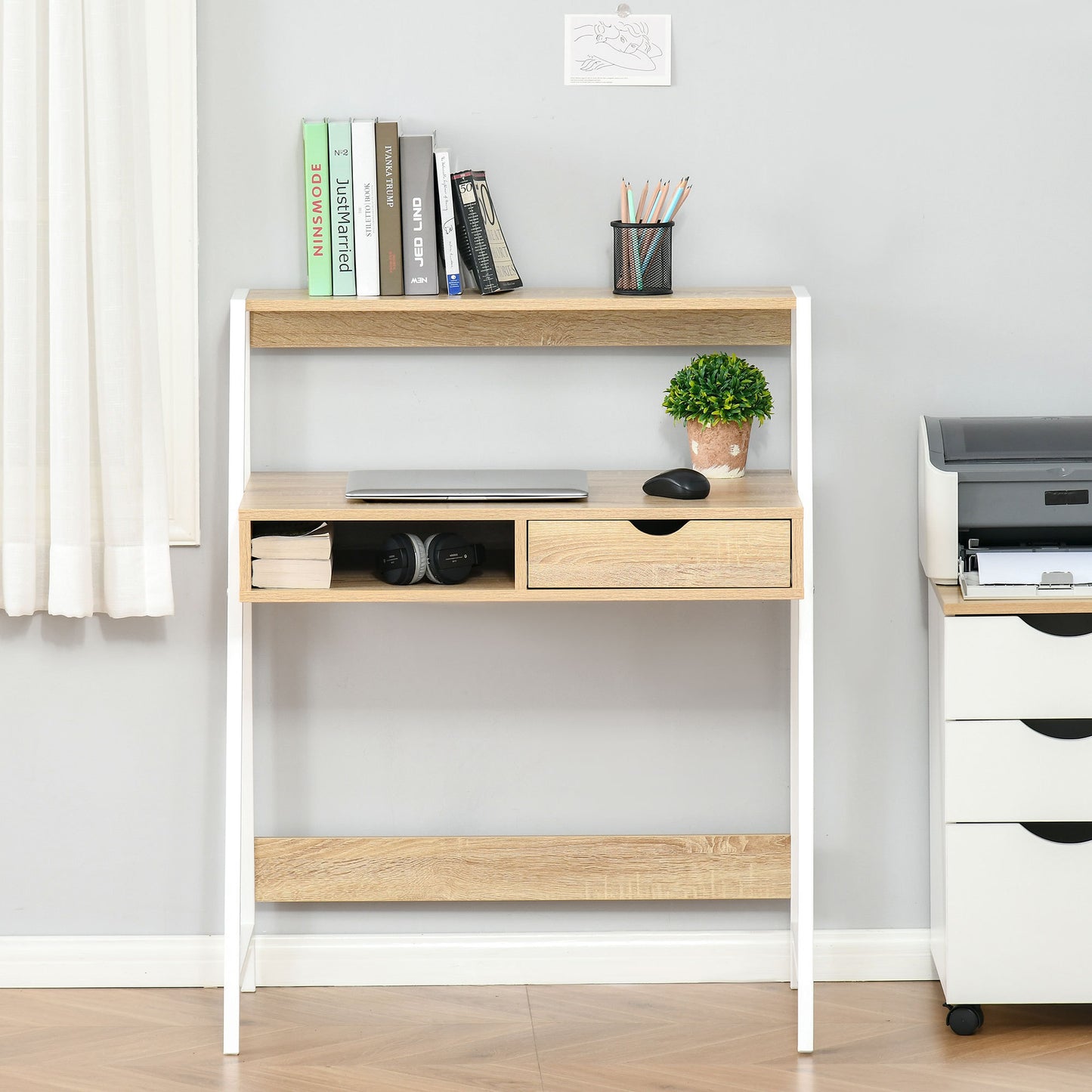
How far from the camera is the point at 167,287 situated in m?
2.27

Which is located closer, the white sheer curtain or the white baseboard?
the white sheer curtain

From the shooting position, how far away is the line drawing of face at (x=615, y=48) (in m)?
2.24

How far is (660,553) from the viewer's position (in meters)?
1.99

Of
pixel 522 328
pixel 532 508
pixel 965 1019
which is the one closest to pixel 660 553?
pixel 532 508

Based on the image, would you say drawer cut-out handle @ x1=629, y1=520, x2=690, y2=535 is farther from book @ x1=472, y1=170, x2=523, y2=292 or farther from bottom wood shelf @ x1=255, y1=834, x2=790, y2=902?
bottom wood shelf @ x1=255, y1=834, x2=790, y2=902

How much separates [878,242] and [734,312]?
0.30 metres

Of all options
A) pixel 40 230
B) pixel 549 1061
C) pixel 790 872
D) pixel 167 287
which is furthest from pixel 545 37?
pixel 549 1061

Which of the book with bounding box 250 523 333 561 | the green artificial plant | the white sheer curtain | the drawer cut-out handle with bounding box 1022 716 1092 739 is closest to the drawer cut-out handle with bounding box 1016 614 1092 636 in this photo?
the drawer cut-out handle with bounding box 1022 716 1092 739

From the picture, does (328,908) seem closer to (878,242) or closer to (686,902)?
(686,902)

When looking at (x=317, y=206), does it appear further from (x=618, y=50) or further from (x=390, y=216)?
(x=618, y=50)

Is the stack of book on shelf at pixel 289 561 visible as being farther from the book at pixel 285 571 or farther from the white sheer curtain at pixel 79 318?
the white sheer curtain at pixel 79 318

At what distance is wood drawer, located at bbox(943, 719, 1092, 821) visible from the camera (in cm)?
215

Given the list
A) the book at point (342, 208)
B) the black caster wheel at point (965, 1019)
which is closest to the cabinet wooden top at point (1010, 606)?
the black caster wheel at point (965, 1019)

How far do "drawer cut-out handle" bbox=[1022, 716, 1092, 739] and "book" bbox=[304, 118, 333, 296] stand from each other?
143cm
